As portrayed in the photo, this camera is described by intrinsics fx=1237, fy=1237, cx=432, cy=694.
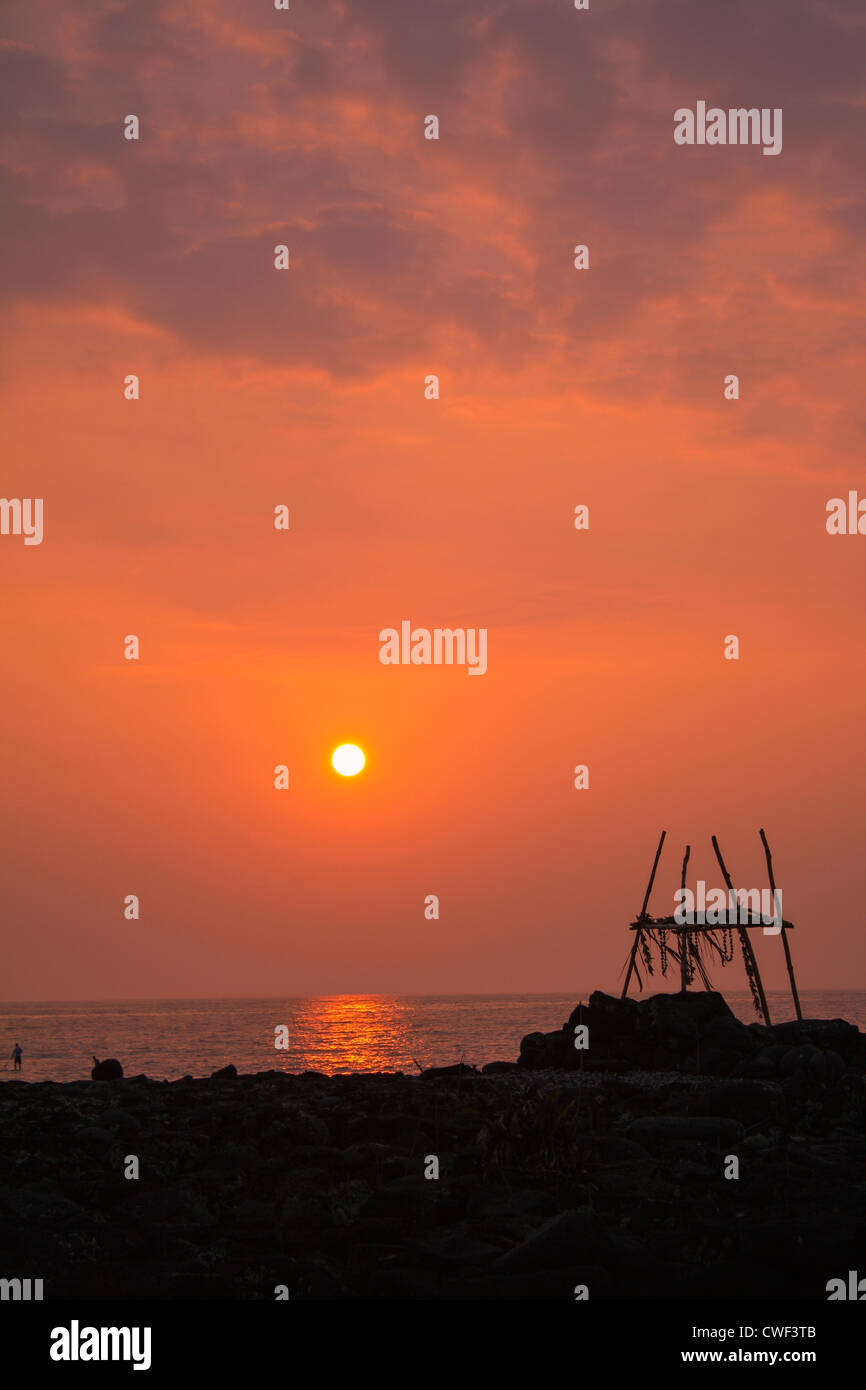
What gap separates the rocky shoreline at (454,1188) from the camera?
11477 millimetres

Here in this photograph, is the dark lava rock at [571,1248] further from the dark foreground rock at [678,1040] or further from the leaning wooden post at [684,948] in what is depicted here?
the leaning wooden post at [684,948]

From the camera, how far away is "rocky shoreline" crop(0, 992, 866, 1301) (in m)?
11.5

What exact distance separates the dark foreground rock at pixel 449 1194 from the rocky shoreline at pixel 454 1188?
35mm

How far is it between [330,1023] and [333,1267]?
12163 centimetres

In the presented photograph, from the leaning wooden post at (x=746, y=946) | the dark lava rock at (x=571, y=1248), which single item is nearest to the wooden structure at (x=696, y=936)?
the leaning wooden post at (x=746, y=946)

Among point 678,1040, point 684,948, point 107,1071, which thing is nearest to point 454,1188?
point 678,1040

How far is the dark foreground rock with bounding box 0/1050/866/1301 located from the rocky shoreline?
35 millimetres

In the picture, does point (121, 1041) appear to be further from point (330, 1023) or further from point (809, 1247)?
point (809, 1247)

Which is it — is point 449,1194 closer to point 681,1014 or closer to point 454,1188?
point 454,1188

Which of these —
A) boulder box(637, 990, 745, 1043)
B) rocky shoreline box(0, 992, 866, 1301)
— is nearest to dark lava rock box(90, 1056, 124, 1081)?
rocky shoreline box(0, 992, 866, 1301)

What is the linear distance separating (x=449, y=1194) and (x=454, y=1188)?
1.30 ft

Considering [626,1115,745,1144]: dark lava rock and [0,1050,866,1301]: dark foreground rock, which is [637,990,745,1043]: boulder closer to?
[0,1050,866,1301]: dark foreground rock
